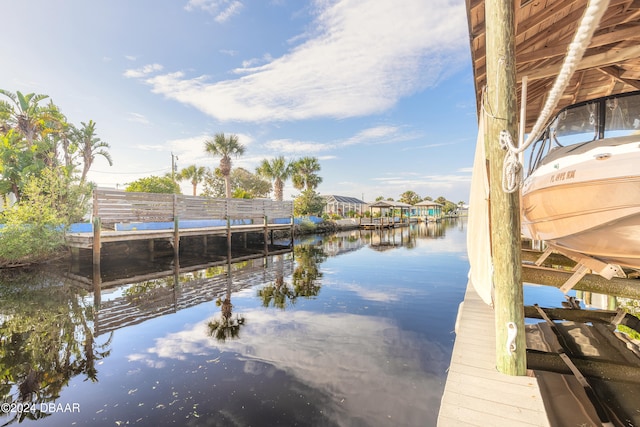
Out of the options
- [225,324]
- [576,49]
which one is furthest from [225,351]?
[576,49]

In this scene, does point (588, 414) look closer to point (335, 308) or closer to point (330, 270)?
point (335, 308)

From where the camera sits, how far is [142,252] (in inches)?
671

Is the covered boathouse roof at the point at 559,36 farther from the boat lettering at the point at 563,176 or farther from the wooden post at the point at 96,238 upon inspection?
the wooden post at the point at 96,238

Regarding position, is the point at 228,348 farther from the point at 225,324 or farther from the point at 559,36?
the point at 559,36

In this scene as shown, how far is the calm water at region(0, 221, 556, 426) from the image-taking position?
13.0 ft

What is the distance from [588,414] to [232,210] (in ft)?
62.6

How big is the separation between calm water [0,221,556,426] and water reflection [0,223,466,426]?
0.08 ft

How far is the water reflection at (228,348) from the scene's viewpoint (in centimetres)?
401

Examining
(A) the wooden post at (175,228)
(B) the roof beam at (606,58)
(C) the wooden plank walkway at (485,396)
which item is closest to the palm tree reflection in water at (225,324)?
(C) the wooden plank walkway at (485,396)

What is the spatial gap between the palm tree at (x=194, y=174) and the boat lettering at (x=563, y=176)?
4796cm

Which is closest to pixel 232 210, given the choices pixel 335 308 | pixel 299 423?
pixel 335 308

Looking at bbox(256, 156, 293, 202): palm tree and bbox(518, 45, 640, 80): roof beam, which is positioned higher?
bbox(256, 156, 293, 202): palm tree

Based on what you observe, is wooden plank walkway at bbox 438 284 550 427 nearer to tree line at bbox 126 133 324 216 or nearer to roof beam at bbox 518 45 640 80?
roof beam at bbox 518 45 640 80

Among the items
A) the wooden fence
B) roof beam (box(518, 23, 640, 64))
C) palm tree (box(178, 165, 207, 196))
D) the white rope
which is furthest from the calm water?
palm tree (box(178, 165, 207, 196))
